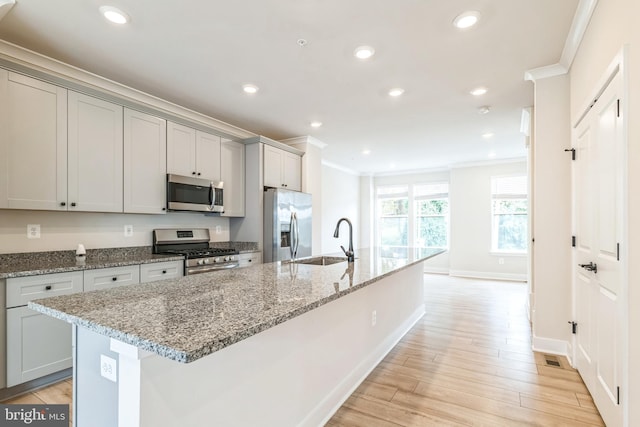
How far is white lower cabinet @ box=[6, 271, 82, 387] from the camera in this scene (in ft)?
7.22

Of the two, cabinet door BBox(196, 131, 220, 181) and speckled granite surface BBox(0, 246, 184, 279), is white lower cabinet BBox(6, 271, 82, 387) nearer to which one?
speckled granite surface BBox(0, 246, 184, 279)

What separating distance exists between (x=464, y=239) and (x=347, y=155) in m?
3.48

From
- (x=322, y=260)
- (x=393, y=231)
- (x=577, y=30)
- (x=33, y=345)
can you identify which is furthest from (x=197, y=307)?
(x=393, y=231)

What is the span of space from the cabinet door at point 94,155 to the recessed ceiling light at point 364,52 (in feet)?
7.63

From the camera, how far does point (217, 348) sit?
0.85 meters

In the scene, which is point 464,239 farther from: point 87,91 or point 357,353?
point 87,91

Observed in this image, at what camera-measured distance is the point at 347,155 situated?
6.62 meters

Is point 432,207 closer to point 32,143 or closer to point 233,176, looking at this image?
point 233,176

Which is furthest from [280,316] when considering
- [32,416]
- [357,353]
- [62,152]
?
[62,152]

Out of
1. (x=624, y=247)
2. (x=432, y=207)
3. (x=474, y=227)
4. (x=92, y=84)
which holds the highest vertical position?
(x=92, y=84)

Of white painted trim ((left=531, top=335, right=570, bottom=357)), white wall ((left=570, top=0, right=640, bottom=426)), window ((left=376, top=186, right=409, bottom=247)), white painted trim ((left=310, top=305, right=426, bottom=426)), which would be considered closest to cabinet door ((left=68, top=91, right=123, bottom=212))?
white painted trim ((left=310, top=305, right=426, bottom=426))

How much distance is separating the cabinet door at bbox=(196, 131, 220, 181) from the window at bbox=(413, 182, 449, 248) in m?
5.58

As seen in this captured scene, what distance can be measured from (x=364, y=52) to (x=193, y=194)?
2.44 m

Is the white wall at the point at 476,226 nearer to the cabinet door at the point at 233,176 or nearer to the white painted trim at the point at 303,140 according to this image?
the white painted trim at the point at 303,140
